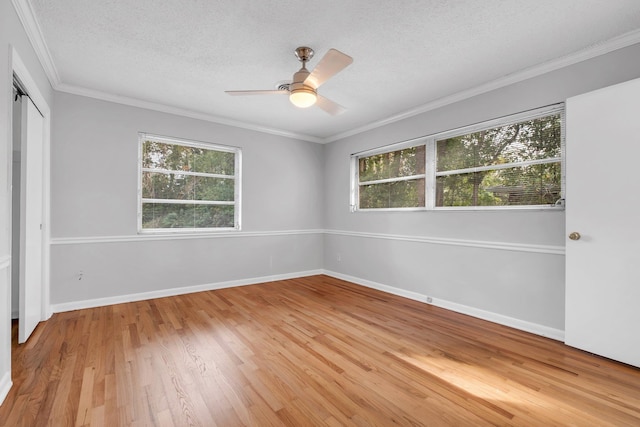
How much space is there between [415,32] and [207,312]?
3.47 meters

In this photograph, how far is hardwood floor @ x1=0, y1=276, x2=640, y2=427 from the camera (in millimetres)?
1658

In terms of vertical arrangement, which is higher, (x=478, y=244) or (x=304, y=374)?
(x=478, y=244)

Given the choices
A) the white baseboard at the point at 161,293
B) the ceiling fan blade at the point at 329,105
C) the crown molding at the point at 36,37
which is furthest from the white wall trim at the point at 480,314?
the crown molding at the point at 36,37

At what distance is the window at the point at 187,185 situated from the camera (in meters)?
3.93

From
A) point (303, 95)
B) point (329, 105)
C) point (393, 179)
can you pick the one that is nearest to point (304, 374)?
point (303, 95)

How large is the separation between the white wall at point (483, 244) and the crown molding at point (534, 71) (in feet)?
0.16

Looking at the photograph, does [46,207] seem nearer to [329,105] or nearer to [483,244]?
[329,105]

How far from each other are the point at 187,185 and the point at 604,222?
4641 millimetres

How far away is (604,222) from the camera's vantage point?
2.34 m

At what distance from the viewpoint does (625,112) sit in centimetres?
225

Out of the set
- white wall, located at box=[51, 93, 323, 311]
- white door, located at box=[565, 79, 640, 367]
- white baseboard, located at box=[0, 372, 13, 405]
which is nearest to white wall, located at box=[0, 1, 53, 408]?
white baseboard, located at box=[0, 372, 13, 405]

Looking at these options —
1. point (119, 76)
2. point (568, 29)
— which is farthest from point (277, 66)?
point (568, 29)

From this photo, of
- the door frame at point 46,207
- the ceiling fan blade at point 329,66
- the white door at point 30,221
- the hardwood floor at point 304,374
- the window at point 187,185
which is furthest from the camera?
the window at point 187,185

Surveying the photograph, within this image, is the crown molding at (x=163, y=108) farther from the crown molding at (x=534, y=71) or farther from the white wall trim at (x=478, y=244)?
the white wall trim at (x=478, y=244)
